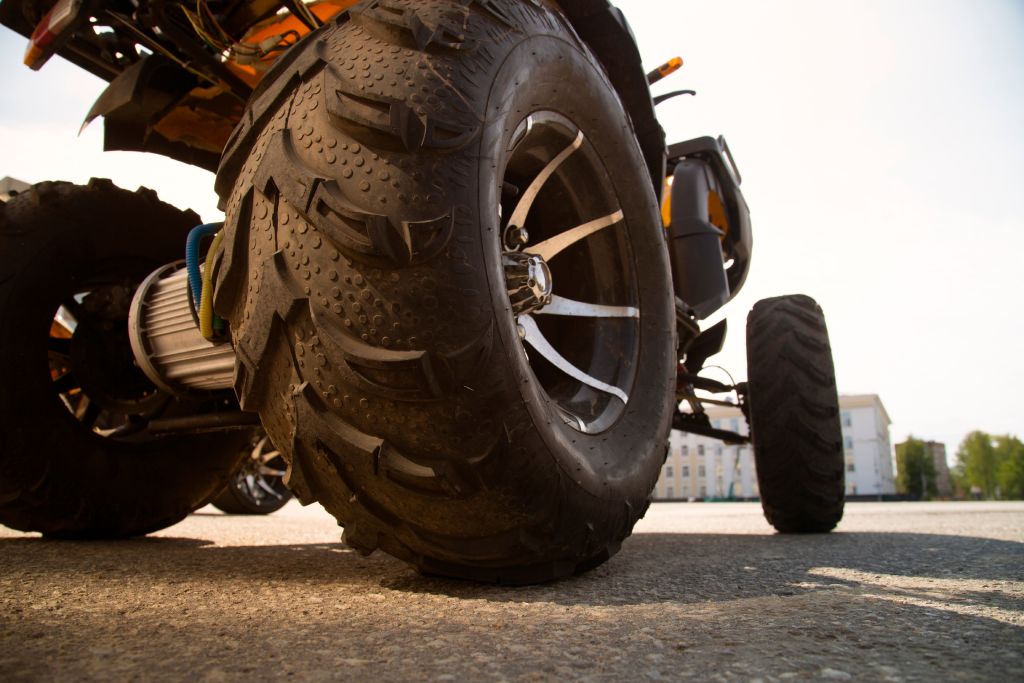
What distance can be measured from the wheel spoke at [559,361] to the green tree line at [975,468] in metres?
67.9

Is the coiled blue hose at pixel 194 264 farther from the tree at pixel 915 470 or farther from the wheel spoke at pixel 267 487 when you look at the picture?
the tree at pixel 915 470

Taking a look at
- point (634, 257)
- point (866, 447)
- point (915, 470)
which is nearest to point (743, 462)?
point (866, 447)

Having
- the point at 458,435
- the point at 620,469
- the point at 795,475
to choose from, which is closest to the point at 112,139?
the point at 458,435

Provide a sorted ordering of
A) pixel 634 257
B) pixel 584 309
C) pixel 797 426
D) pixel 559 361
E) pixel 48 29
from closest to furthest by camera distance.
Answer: pixel 48 29 < pixel 559 361 < pixel 584 309 < pixel 634 257 < pixel 797 426

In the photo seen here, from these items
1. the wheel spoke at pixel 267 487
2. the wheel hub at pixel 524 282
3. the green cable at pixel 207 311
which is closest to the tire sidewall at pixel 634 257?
the wheel hub at pixel 524 282

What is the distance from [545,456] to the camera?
153cm

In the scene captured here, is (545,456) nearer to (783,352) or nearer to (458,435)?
(458,435)

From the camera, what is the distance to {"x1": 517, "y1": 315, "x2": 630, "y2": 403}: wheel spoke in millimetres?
1973

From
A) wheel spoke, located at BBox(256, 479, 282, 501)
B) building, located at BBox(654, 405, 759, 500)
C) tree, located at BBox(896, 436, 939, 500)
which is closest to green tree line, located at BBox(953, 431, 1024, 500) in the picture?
tree, located at BBox(896, 436, 939, 500)

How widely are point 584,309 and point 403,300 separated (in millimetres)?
932

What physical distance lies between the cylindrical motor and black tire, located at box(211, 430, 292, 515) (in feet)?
11.1

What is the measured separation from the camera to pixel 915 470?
7019 cm

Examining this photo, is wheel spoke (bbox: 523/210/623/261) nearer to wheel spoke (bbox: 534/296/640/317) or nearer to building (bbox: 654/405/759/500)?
wheel spoke (bbox: 534/296/640/317)

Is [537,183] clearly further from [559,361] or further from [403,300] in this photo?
[403,300]
